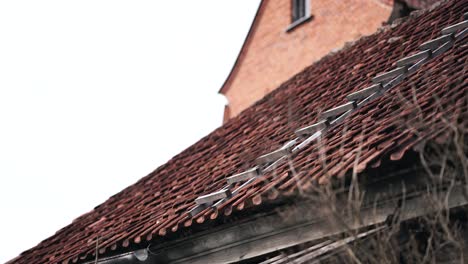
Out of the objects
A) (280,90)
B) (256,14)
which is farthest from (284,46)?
(280,90)

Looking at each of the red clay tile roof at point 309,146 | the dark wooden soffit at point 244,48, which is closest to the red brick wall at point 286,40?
the dark wooden soffit at point 244,48

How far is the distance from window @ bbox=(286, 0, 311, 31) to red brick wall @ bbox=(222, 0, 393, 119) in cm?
8

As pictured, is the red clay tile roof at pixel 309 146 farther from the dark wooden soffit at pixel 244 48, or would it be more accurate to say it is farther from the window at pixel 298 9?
the dark wooden soffit at pixel 244 48

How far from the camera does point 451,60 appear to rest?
9109 mm

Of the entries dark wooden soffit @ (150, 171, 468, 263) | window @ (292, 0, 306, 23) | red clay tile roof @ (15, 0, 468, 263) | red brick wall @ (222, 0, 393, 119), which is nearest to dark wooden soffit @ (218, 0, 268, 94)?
red brick wall @ (222, 0, 393, 119)

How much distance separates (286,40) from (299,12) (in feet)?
1.78

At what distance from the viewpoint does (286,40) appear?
18.0 m

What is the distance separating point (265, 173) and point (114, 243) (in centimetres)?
175

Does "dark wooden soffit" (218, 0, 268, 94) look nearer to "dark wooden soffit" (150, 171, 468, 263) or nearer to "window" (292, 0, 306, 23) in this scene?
"window" (292, 0, 306, 23)

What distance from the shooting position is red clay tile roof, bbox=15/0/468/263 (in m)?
7.45

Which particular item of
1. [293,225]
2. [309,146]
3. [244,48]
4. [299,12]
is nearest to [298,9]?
[299,12]

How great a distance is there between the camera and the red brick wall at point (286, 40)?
54.3ft

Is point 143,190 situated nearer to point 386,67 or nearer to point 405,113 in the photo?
point 386,67

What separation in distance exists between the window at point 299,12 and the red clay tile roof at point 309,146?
3924 millimetres
